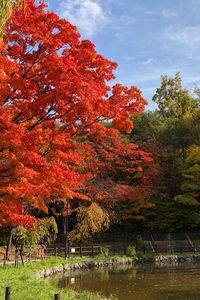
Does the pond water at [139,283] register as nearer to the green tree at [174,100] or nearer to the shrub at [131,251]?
the shrub at [131,251]

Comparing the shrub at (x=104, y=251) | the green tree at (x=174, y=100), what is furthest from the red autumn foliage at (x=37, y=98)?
the green tree at (x=174, y=100)

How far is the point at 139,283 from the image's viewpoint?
56.8 feet

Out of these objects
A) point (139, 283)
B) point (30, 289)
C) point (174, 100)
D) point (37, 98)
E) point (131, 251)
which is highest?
point (174, 100)

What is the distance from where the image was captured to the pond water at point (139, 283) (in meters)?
14.3

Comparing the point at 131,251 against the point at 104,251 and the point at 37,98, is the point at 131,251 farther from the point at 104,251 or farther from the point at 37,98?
the point at 37,98

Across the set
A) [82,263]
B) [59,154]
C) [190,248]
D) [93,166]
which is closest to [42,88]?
[59,154]

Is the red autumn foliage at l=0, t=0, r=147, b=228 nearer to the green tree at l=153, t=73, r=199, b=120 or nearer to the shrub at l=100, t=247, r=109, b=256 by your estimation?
the shrub at l=100, t=247, r=109, b=256

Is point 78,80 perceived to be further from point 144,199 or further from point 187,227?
point 187,227

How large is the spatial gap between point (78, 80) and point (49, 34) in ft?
6.29

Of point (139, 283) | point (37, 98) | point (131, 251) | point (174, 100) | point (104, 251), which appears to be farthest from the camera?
point (174, 100)

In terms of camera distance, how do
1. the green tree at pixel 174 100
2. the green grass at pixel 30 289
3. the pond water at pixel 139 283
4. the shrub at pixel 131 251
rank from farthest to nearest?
the green tree at pixel 174 100
the shrub at pixel 131 251
the pond water at pixel 139 283
the green grass at pixel 30 289

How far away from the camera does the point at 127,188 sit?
102ft

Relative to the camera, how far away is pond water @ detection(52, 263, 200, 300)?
14289 mm

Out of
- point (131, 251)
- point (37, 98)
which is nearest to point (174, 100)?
point (131, 251)
